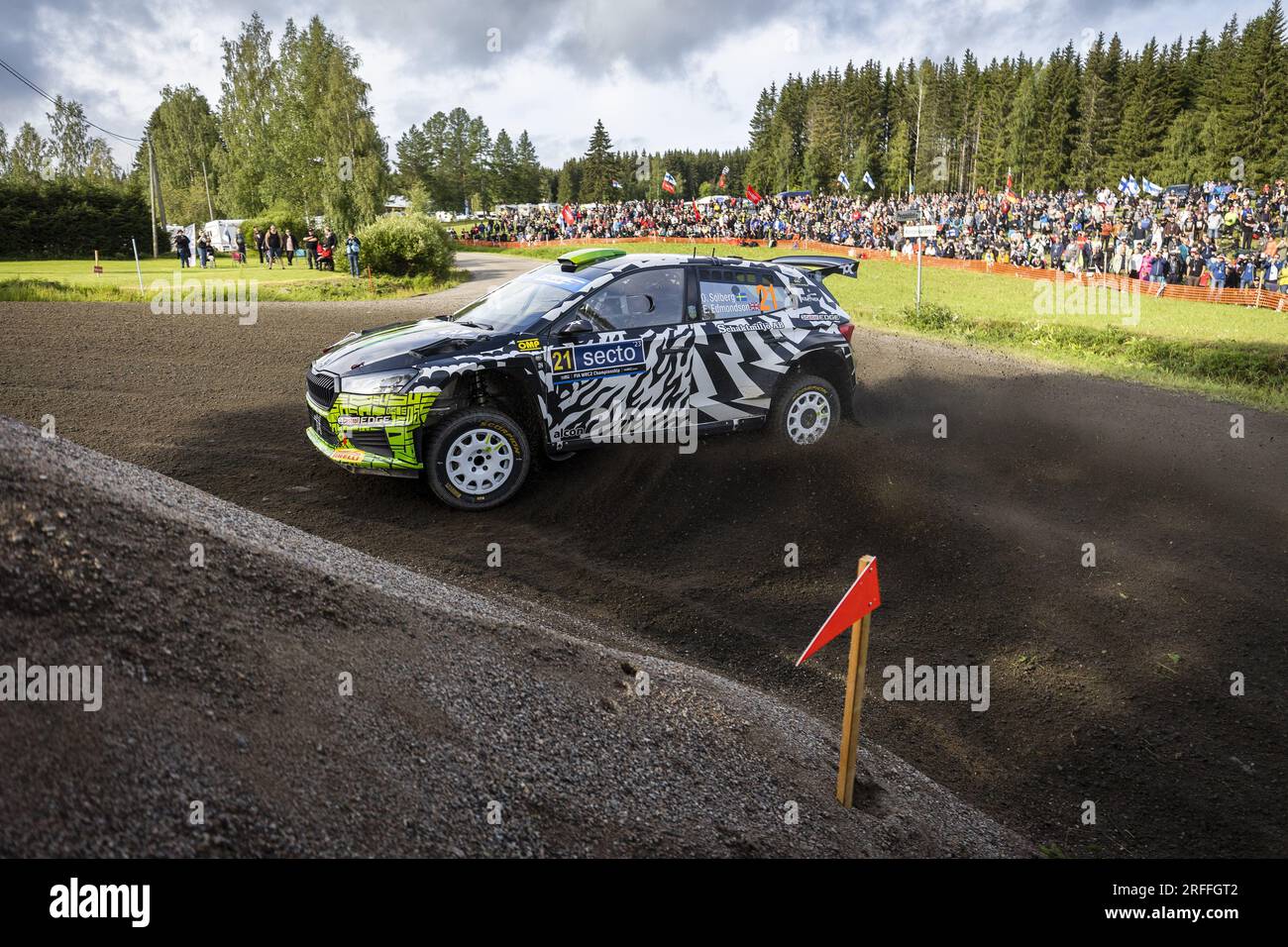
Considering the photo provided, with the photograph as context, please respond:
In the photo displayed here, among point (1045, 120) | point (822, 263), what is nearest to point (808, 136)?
point (1045, 120)

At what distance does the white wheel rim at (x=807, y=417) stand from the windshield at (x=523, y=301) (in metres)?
2.53

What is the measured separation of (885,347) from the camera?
52.7ft

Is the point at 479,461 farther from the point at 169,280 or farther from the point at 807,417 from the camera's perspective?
the point at 169,280

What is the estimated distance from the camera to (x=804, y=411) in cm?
894

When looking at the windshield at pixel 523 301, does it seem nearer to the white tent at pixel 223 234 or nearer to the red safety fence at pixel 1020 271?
the red safety fence at pixel 1020 271

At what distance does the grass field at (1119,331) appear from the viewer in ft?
50.3

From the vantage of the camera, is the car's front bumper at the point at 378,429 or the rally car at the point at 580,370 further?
the rally car at the point at 580,370

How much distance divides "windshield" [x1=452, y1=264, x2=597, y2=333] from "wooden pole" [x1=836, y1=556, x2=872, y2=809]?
15.7 ft

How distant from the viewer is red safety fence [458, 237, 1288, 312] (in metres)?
26.6

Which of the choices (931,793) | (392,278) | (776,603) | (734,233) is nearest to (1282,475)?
(776,603)

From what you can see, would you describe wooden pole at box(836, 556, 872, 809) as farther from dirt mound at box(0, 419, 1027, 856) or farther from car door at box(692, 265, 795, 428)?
car door at box(692, 265, 795, 428)

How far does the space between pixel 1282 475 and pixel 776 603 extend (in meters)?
6.10
